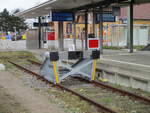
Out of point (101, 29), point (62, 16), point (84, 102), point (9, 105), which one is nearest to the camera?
point (9, 105)

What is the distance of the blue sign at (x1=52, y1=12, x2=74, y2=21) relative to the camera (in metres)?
23.0

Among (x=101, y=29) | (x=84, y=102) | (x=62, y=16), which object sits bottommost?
(x=84, y=102)

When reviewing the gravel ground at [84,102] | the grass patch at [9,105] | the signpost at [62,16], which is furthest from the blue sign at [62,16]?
the grass patch at [9,105]

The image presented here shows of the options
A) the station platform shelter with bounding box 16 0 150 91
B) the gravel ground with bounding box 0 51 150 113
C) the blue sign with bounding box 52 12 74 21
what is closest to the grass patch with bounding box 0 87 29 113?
the gravel ground with bounding box 0 51 150 113

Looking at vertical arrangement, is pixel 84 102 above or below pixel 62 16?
below

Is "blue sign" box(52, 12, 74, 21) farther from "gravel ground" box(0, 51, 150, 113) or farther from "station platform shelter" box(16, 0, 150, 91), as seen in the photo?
"gravel ground" box(0, 51, 150, 113)

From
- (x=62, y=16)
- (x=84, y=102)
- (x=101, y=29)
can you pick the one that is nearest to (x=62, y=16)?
(x=62, y=16)

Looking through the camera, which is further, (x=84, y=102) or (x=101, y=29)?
(x=101, y=29)

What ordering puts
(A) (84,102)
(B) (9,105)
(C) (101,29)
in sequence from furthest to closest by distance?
(C) (101,29) → (A) (84,102) → (B) (9,105)

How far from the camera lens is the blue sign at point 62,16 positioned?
2302 centimetres

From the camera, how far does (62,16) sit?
2338cm

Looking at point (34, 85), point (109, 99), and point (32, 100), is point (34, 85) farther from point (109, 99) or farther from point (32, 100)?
point (109, 99)

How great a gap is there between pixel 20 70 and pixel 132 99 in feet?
28.6

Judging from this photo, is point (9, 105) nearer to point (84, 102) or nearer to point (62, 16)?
point (84, 102)
